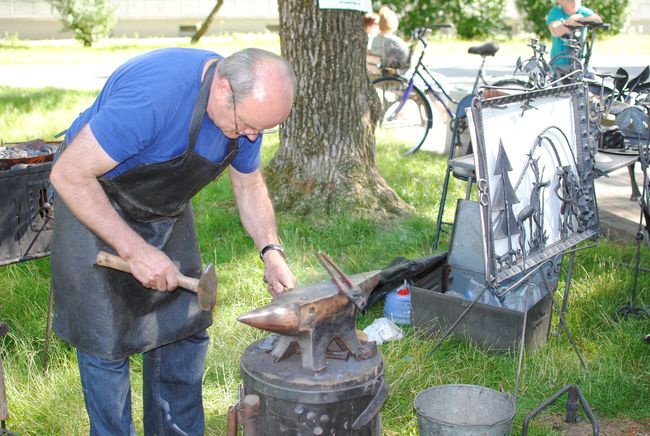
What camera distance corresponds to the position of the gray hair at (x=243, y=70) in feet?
7.79

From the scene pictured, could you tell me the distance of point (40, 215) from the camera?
11.7 ft

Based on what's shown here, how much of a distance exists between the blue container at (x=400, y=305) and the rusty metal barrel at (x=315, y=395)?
1.79m

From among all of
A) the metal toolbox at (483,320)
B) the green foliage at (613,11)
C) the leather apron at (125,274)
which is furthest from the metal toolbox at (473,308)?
the green foliage at (613,11)

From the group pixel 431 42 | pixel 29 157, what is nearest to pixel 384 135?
pixel 29 157

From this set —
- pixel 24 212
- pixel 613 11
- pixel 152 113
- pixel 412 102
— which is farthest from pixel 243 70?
pixel 613 11

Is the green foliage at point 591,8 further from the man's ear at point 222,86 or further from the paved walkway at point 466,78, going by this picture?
the man's ear at point 222,86

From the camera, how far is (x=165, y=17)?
2584 centimetres

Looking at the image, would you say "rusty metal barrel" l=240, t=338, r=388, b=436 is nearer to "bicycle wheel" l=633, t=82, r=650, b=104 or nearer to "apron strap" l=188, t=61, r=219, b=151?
"apron strap" l=188, t=61, r=219, b=151

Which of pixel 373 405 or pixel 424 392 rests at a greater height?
pixel 373 405

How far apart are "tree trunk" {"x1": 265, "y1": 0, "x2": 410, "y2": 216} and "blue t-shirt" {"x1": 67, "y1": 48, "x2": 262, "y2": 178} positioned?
3009 mm

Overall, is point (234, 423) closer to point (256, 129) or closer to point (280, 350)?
point (280, 350)

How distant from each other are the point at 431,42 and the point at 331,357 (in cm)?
2033

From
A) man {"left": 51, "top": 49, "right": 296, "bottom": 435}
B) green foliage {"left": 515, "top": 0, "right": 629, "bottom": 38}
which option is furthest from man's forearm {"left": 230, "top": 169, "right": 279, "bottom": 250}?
green foliage {"left": 515, "top": 0, "right": 629, "bottom": 38}

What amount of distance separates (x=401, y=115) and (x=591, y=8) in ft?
49.0
